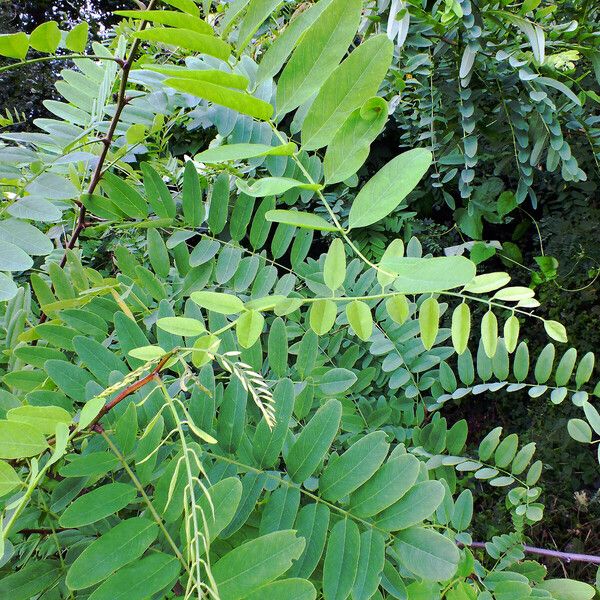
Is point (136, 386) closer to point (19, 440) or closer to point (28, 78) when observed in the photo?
point (19, 440)

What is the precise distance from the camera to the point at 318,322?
285 mm

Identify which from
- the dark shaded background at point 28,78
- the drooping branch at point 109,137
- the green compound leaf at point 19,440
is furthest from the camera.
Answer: the dark shaded background at point 28,78

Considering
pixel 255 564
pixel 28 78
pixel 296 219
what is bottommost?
pixel 255 564

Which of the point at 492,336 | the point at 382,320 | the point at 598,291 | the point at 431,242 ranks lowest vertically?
the point at 598,291

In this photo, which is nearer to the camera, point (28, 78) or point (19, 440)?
point (19, 440)

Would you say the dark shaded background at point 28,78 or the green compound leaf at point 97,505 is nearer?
the green compound leaf at point 97,505

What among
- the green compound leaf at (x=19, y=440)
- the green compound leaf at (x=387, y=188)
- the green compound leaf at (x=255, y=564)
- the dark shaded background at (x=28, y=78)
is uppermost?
the dark shaded background at (x=28, y=78)

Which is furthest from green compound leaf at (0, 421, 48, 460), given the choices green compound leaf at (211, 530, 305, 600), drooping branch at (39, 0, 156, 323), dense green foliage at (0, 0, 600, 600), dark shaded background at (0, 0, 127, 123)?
dark shaded background at (0, 0, 127, 123)

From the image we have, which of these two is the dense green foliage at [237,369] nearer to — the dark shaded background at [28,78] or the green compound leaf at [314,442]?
the green compound leaf at [314,442]

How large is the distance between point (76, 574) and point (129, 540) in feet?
0.09

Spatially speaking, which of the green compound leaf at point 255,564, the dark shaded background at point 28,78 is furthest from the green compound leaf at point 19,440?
the dark shaded background at point 28,78

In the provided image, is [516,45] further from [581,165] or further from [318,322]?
[318,322]

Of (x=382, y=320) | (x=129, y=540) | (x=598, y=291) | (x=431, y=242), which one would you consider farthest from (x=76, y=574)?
(x=598, y=291)

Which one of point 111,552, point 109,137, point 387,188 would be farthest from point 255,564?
point 109,137
